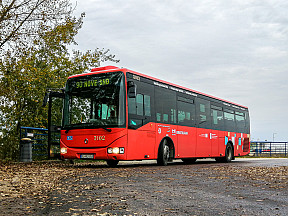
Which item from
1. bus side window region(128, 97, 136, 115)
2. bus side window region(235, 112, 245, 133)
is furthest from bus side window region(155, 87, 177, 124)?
bus side window region(235, 112, 245, 133)

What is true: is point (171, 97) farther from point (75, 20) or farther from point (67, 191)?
point (67, 191)

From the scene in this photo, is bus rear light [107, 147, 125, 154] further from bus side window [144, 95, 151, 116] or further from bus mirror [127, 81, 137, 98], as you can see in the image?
bus side window [144, 95, 151, 116]

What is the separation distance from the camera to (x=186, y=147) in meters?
17.4

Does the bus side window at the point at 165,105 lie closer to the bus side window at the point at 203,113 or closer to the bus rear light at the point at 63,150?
the bus side window at the point at 203,113

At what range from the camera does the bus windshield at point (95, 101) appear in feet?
43.5

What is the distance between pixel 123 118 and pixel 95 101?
124 cm

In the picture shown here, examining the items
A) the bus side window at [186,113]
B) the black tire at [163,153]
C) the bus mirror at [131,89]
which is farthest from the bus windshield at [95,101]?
the bus side window at [186,113]

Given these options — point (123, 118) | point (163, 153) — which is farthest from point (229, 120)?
point (123, 118)

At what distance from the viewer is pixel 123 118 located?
43.3 ft

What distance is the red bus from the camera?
1327 centimetres

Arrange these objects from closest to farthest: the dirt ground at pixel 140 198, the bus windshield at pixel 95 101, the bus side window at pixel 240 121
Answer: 1. the dirt ground at pixel 140 198
2. the bus windshield at pixel 95 101
3. the bus side window at pixel 240 121

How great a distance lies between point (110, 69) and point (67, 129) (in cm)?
263

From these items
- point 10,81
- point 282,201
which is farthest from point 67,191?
point 10,81

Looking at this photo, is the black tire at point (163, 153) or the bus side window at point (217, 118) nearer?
the black tire at point (163, 153)
